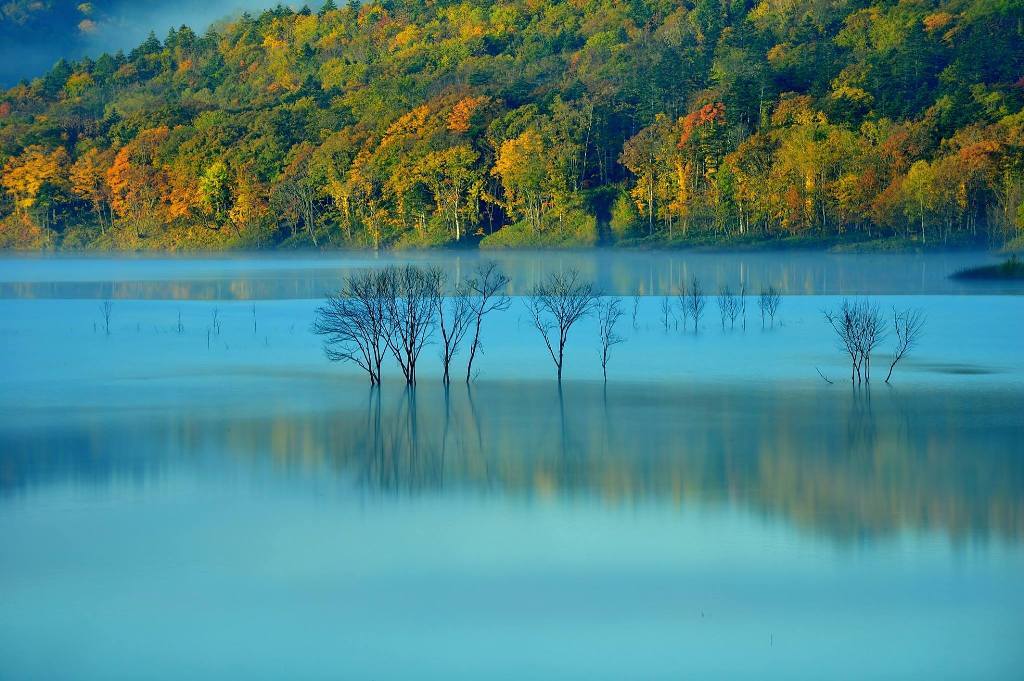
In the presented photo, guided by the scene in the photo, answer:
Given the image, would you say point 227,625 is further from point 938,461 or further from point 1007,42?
point 1007,42

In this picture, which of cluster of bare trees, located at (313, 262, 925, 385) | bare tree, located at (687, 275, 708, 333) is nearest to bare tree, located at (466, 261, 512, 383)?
cluster of bare trees, located at (313, 262, 925, 385)

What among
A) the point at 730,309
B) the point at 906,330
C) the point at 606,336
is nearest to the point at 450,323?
the point at 606,336

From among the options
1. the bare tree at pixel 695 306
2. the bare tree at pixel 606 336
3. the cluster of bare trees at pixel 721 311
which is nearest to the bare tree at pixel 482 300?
the bare tree at pixel 606 336

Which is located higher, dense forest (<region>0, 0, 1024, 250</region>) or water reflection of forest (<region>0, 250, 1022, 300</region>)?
dense forest (<region>0, 0, 1024, 250</region>)

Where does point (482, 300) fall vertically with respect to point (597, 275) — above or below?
below

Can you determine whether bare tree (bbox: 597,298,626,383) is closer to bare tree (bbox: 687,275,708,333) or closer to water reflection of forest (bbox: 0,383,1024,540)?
bare tree (bbox: 687,275,708,333)

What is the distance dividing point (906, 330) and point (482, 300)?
8.19 metres

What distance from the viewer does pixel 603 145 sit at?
71.4 metres

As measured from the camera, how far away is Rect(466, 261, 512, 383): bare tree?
65.7ft

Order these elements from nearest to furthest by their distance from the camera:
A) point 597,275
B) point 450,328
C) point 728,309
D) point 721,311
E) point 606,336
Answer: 1. point 606,336
2. point 450,328
3. point 721,311
4. point 728,309
5. point 597,275

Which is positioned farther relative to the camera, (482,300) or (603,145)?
(603,145)

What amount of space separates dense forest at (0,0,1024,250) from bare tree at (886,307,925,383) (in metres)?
24.6

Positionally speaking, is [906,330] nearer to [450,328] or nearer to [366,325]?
[450,328]

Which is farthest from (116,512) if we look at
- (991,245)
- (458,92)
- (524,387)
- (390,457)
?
(458,92)
